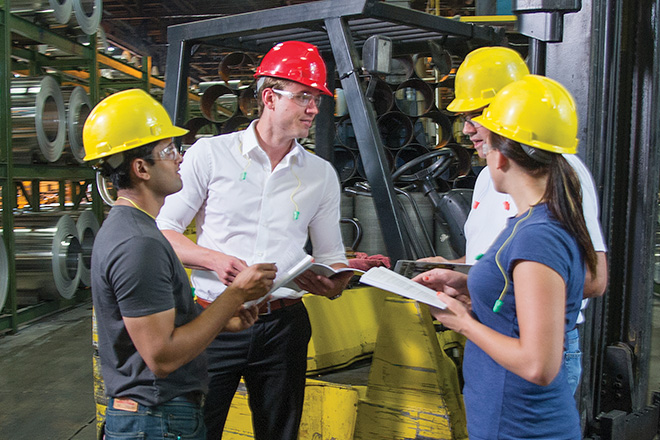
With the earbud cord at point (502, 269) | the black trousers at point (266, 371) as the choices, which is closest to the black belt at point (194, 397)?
the black trousers at point (266, 371)

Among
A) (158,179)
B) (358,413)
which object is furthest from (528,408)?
(358,413)

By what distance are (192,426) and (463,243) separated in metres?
2.65

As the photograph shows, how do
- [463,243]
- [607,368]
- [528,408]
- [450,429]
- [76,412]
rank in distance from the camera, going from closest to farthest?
[528,408], [450,429], [607,368], [463,243], [76,412]

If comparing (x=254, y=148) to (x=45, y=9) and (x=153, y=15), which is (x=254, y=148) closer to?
(x=45, y=9)

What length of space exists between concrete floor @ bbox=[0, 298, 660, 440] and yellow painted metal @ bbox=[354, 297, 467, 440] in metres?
2.18

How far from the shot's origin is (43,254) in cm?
692

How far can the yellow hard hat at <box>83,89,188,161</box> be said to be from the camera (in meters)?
1.67

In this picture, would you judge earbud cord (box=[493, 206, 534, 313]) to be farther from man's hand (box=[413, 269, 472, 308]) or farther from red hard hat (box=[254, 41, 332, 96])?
red hard hat (box=[254, 41, 332, 96])

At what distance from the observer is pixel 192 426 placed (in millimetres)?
1642

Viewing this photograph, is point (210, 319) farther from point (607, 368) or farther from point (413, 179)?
point (413, 179)

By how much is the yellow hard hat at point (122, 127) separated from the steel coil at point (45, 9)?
219 inches

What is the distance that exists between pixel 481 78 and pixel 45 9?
19.2 ft

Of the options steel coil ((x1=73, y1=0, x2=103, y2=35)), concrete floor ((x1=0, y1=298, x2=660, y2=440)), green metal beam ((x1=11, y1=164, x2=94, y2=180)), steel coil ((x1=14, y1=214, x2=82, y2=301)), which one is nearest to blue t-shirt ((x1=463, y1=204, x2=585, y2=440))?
concrete floor ((x1=0, y1=298, x2=660, y2=440))

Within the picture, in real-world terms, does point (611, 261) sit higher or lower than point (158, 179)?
lower
